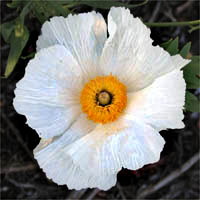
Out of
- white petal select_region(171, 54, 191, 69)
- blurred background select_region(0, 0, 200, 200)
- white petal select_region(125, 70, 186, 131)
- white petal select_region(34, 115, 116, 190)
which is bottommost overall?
blurred background select_region(0, 0, 200, 200)

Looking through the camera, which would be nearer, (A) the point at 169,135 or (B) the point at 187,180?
(A) the point at 169,135

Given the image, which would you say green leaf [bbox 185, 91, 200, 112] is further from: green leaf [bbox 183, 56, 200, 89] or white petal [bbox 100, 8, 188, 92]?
white petal [bbox 100, 8, 188, 92]

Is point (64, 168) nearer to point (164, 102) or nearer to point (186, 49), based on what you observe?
→ point (164, 102)

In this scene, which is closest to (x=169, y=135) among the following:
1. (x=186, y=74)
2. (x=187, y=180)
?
(x=187, y=180)

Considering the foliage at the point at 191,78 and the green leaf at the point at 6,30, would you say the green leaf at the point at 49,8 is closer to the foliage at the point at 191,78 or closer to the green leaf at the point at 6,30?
the green leaf at the point at 6,30

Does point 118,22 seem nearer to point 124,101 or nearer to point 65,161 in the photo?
point 124,101

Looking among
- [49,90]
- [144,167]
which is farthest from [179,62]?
[144,167]

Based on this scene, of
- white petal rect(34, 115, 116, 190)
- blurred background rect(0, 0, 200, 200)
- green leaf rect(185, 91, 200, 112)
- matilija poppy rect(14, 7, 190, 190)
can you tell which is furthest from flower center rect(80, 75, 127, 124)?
blurred background rect(0, 0, 200, 200)
